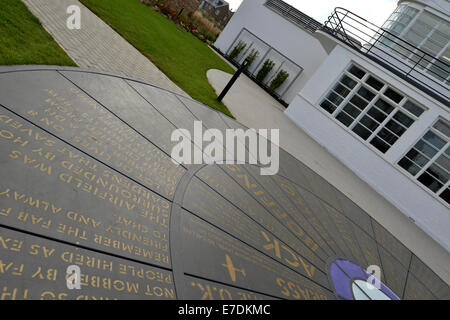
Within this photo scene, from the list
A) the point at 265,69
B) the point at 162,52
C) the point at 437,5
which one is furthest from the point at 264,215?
the point at 265,69

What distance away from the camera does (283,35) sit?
1753cm

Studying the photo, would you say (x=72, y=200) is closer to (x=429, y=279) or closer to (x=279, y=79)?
(x=429, y=279)

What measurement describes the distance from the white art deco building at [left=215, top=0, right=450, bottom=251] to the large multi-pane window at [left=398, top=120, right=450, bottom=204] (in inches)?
1.1

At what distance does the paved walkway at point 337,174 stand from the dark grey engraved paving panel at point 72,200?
624cm

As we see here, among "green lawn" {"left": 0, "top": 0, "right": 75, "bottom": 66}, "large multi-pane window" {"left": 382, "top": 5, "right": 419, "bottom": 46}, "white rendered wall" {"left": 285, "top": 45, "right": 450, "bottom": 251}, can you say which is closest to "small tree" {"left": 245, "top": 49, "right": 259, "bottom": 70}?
"white rendered wall" {"left": 285, "top": 45, "right": 450, "bottom": 251}

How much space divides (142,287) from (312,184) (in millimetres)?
5811

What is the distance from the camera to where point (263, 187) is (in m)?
5.85

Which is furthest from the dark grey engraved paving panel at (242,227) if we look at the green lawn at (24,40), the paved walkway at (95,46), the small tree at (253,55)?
the small tree at (253,55)

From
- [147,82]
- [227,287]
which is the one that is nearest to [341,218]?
[227,287]

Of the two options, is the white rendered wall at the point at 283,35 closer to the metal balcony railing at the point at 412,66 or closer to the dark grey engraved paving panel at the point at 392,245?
the metal balcony railing at the point at 412,66

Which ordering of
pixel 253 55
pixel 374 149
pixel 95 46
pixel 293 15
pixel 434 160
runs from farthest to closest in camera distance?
pixel 253 55
pixel 293 15
pixel 374 149
pixel 434 160
pixel 95 46

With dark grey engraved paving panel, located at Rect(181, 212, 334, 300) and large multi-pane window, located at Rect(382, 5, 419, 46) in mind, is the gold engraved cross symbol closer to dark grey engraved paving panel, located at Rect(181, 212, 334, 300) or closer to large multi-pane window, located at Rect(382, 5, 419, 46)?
dark grey engraved paving panel, located at Rect(181, 212, 334, 300)

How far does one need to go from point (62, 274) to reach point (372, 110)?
1185 centimetres
